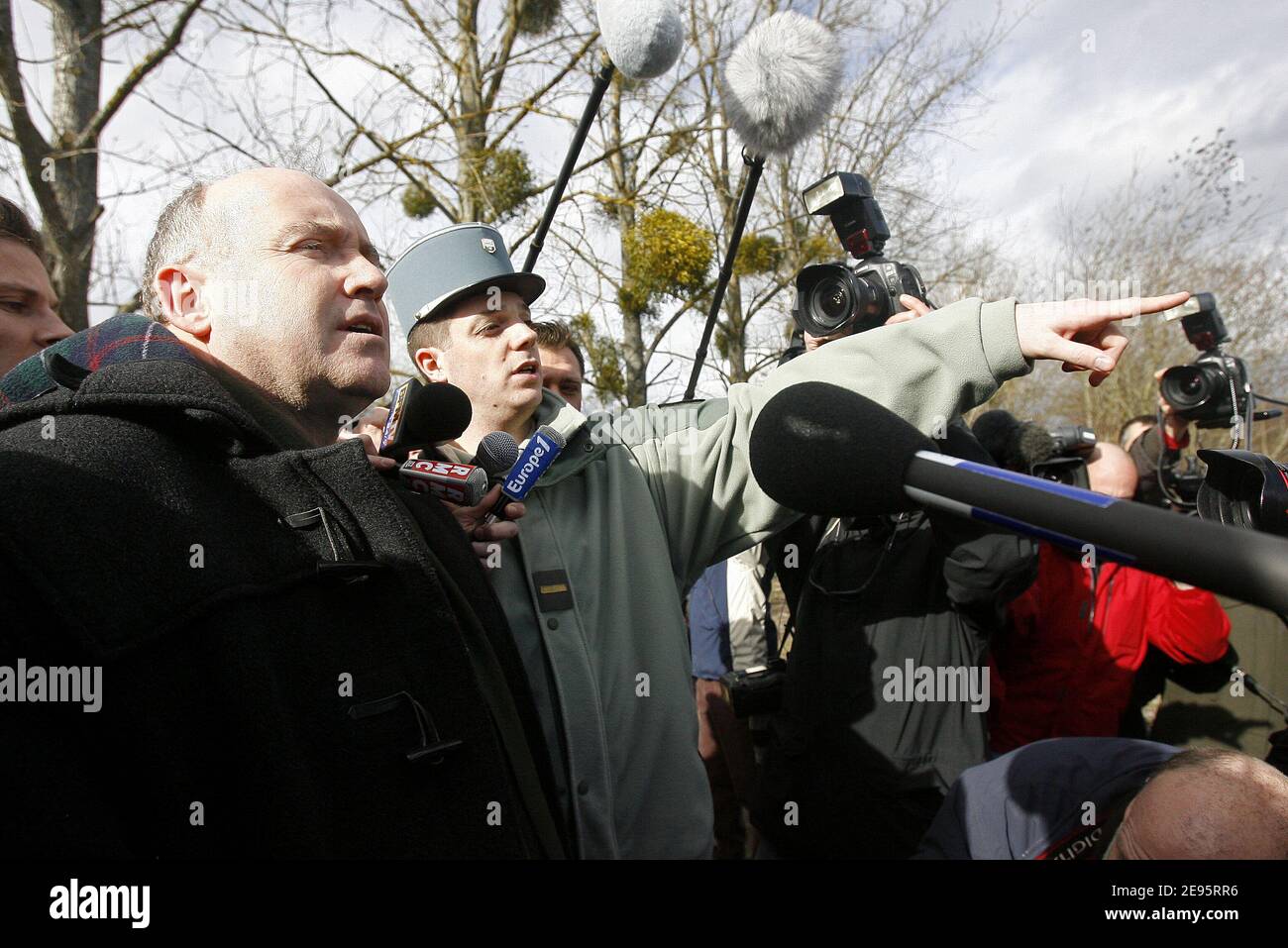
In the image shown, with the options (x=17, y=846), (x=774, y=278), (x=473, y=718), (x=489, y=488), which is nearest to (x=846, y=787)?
(x=489, y=488)

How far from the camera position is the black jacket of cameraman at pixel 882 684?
8.43 feet

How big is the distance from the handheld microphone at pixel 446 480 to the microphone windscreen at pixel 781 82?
183 cm

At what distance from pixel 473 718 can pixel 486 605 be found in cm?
24

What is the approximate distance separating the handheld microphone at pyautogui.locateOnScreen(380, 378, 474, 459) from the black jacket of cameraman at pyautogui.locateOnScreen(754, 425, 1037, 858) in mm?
1484

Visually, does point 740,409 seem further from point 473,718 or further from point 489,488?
point 473,718

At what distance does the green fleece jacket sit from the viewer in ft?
5.41

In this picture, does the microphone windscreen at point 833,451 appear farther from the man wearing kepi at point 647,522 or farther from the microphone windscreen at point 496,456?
the microphone windscreen at point 496,456

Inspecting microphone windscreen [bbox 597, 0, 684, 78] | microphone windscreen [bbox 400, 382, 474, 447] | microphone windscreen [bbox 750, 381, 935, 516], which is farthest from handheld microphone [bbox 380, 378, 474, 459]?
microphone windscreen [bbox 597, 0, 684, 78]

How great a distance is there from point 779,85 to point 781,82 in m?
0.01

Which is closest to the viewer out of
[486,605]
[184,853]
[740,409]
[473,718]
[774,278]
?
[184,853]

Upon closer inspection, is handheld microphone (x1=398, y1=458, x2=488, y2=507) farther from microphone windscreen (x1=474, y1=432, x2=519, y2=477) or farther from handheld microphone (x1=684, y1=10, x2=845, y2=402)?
handheld microphone (x1=684, y1=10, x2=845, y2=402)

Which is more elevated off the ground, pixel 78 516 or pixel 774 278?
pixel 774 278

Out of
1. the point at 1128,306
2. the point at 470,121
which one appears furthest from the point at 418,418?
the point at 470,121
